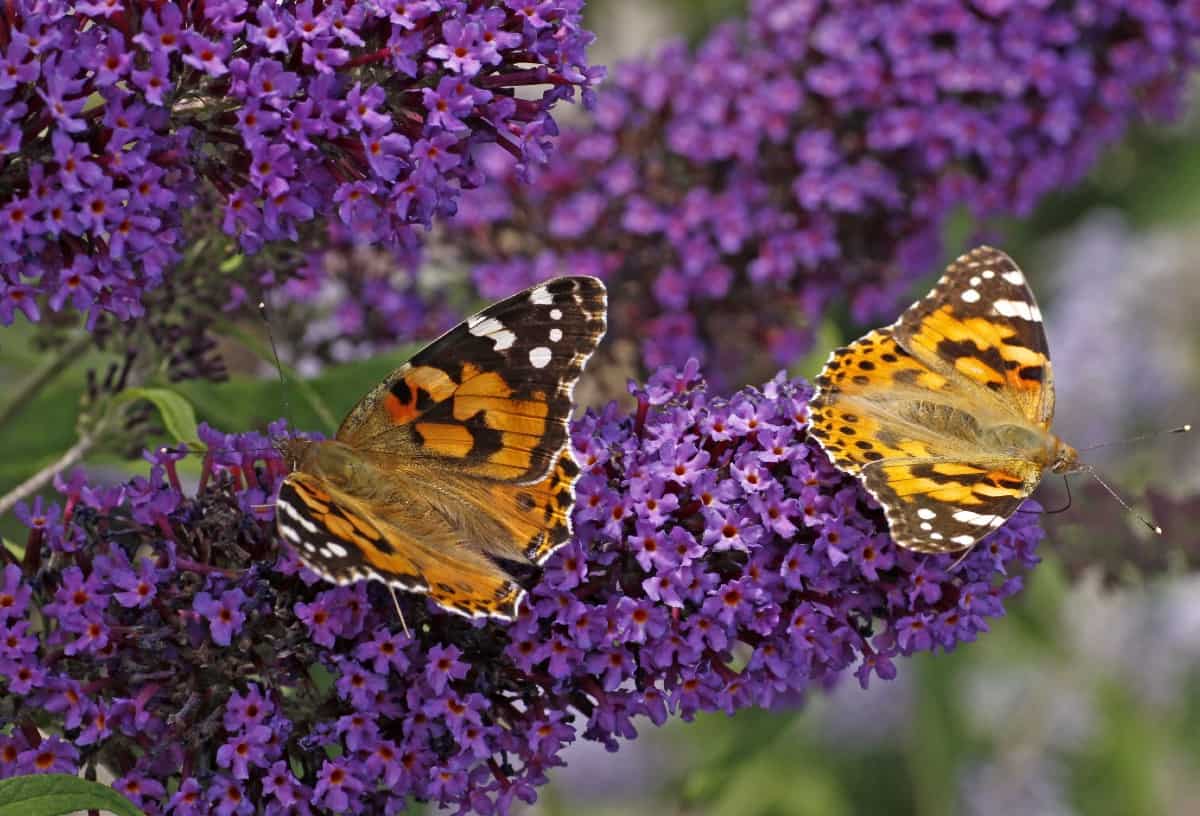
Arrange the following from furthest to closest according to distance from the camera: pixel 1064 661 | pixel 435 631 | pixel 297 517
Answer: pixel 1064 661, pixel 435 631, pixel 297 517

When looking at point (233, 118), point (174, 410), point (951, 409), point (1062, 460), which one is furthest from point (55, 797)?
point (1062, 460)

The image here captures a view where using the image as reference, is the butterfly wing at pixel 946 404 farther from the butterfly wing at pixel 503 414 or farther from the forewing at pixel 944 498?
the butterfly wing at pixel 503 414

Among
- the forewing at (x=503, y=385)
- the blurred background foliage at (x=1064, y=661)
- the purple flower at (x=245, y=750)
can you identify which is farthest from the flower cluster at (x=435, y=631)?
the blurred background foliage at (x=1064, y=661)

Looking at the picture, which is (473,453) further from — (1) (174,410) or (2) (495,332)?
(1) (174,410)

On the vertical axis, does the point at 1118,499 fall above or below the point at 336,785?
above

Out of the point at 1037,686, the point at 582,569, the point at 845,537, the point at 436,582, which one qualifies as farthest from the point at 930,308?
the point at 1037,686

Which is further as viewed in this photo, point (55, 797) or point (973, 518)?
point (973, 518)

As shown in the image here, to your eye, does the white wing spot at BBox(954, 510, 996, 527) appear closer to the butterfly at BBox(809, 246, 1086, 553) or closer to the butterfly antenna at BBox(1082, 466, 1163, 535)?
the butterfly at BBox(809, 246, 1086, 553)

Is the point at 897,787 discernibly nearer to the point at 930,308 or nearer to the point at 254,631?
the point at 930,308
